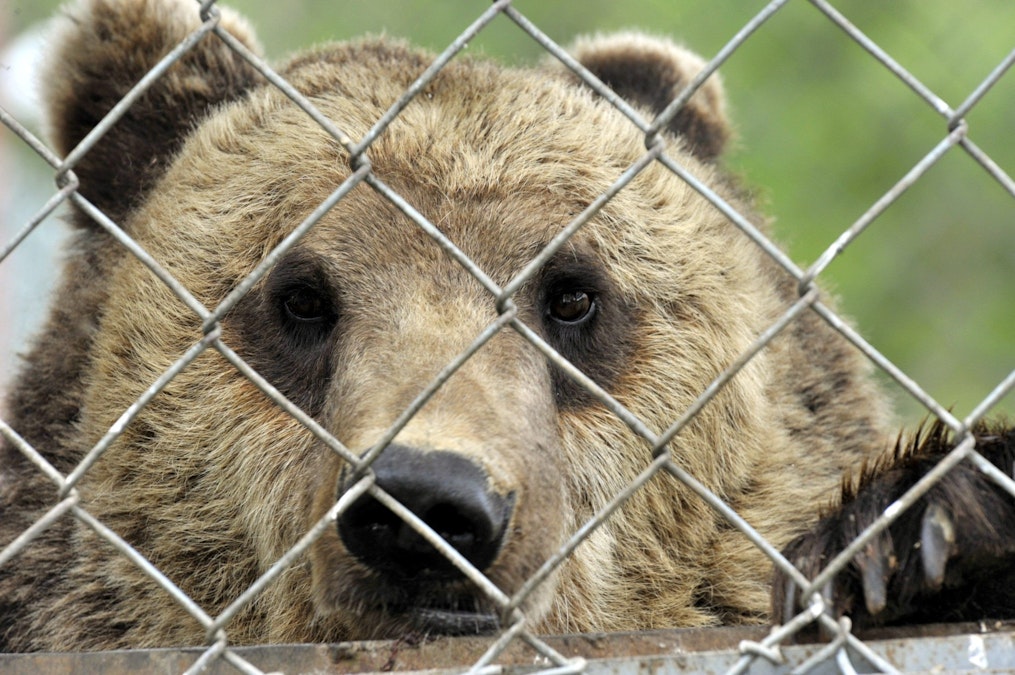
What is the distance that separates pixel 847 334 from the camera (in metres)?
2.98

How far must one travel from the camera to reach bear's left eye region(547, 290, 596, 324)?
15.2 feet

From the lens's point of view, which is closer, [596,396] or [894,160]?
[596,396]

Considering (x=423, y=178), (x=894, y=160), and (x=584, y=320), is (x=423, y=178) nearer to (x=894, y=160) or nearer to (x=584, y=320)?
(x=584, y=320)

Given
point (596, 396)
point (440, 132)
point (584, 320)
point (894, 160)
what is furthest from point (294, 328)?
point (894, 160)

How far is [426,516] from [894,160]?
8.99m

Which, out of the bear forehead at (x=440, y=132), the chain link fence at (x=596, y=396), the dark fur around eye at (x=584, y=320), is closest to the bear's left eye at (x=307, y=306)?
the bear forehead at (x=440, y=132)

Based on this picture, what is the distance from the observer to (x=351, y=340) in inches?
166

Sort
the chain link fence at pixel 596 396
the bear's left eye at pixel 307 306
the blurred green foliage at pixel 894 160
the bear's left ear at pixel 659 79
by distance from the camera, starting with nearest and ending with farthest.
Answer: the chain link fence at pixel 596 396 < the bear's left eye at pixel 307 306 < the bear's left ear at pixel 659 79 < the blurred green foliage at pixel 894 160

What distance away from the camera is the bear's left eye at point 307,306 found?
14.6 feet

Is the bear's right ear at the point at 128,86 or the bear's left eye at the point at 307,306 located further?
the bear's right ear at the point at 128,86

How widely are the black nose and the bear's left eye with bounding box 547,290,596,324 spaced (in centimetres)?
120

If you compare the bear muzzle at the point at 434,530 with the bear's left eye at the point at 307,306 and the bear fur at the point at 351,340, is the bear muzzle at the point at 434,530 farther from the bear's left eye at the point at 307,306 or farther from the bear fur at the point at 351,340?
the bear's left eye at the point at 307,306

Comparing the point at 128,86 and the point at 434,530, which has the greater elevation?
the point at 128,86

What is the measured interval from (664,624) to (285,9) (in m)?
10.7
